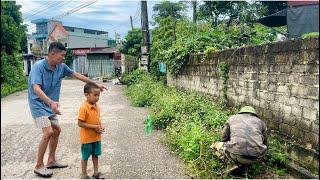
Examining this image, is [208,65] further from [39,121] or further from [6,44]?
[6,44]

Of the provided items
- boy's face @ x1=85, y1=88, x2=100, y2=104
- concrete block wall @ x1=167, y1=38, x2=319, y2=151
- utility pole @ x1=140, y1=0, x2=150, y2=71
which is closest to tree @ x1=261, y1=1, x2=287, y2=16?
utility pole @ x1=140, y1=0, x2=150, y2=71

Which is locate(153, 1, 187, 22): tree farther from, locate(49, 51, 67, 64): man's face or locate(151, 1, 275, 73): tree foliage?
locate(49, 51, 67, 64): man's face

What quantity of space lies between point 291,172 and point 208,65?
17.7ft

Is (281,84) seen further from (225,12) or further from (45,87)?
(225,12)

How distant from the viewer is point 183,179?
15.8ft

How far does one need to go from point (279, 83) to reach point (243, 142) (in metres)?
1.73

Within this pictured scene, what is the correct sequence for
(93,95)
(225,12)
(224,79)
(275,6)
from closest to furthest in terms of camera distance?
1. (93,95)
2. (224,79)
3. (225,12)
4. (275,6)

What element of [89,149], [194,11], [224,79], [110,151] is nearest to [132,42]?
[194,11]

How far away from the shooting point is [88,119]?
454 centimetres

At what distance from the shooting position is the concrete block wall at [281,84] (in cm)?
502

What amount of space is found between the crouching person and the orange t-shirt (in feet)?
5.28

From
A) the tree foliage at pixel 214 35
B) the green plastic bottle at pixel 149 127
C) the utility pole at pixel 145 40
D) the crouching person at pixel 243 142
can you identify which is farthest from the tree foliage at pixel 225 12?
the crouching person at pixel 243 142

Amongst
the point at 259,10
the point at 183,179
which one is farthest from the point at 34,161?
the point at 259,10

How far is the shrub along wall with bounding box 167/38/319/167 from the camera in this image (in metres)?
5.04
